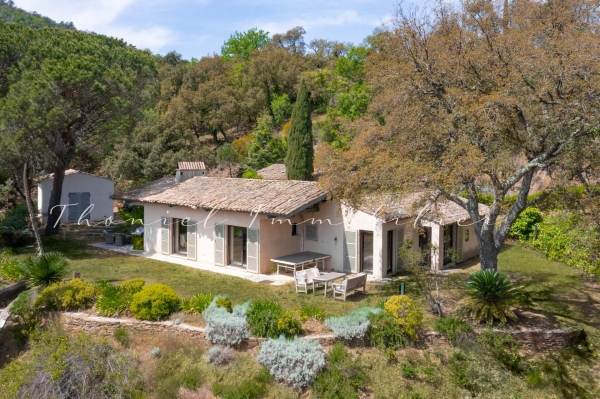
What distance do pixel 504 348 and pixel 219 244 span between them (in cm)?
1116

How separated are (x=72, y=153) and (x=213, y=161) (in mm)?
15873

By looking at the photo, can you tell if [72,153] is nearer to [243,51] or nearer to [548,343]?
[548,343]

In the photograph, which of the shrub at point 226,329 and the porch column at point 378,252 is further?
the porch column at point 378,252

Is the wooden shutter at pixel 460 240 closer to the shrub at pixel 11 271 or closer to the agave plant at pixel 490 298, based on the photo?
the agave plant at pixel 490 298

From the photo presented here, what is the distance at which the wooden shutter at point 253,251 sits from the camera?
691 inches

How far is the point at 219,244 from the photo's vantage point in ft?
61.9

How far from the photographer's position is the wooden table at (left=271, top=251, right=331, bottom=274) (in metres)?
16.8

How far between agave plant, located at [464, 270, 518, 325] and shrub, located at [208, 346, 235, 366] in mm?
6399

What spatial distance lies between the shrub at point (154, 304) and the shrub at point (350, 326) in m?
4.42

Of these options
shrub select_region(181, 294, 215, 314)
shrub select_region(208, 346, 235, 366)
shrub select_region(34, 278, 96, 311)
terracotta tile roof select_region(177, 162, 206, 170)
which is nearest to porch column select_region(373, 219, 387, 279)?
shrub select_region(181, 294, 215, 314)

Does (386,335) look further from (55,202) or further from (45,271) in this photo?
(55,202)

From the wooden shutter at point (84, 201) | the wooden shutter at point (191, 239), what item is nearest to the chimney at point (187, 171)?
the wooden shutter at point (191, 239)

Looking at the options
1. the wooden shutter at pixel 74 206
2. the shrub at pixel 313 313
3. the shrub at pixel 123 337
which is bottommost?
the shrub at pixel 123 337

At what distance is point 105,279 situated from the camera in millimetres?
16812
